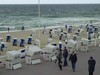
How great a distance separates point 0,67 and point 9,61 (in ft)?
2.14

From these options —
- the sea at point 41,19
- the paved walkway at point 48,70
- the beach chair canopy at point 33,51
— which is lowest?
the sea at point 41,19

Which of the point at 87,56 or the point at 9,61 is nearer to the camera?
the point at 9,61

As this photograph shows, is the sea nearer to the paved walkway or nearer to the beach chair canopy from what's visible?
the beach chair canopy

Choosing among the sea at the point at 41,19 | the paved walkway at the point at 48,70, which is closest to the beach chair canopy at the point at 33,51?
the paved walkway at the point at 48,70

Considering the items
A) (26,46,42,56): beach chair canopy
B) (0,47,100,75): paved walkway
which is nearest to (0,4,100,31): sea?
(26,46,42,56): beach chair canopy

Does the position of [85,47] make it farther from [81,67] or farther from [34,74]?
[34,74]

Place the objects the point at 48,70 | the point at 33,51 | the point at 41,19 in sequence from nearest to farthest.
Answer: the point at 48,70 < the point at 33,51 < the point at 41,19

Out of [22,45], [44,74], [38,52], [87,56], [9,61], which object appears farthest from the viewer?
[22,45]

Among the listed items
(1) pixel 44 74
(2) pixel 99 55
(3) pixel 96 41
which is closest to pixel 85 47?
(2) pixel 99 55

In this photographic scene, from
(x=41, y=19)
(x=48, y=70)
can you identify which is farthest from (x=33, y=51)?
(x=41, y=19)

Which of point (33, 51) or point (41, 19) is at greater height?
point (33, 51)

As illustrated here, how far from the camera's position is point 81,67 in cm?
1711

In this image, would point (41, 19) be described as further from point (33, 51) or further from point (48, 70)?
point (48, 70)

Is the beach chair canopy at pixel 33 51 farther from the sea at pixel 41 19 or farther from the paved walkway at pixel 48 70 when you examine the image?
the sea at pixel 41 19
